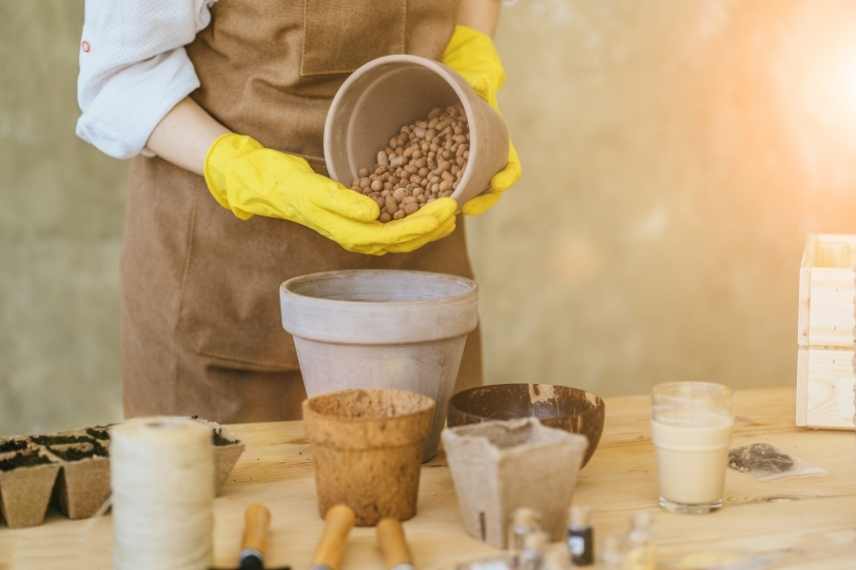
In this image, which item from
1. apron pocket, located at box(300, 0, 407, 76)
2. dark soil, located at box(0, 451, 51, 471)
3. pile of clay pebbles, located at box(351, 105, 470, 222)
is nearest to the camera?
dark soil, located at box(0, 451, 51, 471)

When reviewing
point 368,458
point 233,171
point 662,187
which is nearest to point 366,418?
point 368,458

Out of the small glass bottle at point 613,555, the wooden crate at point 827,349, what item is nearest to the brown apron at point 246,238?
the wooden crate at point 827,349

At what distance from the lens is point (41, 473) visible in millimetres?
1242

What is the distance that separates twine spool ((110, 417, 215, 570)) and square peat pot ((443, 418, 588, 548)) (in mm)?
278

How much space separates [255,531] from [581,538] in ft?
1.14

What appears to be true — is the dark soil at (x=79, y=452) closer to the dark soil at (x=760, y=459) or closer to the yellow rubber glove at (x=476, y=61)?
the dark soil at (x=760, y=459)

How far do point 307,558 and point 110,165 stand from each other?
2399 mm

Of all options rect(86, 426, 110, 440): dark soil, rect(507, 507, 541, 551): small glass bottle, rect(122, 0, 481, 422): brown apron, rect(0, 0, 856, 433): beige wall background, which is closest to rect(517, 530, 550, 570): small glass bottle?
rect(507, 507, 541, 551): small glass bottle

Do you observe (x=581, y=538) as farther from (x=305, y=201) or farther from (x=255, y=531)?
(x=305, y=201)

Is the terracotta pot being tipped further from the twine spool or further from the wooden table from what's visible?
the twine spool

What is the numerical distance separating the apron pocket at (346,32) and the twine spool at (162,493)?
0.94 m

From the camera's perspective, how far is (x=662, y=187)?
378cm

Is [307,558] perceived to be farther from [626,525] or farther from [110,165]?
[110,165]

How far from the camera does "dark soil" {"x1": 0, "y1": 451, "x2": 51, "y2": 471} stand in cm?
126
